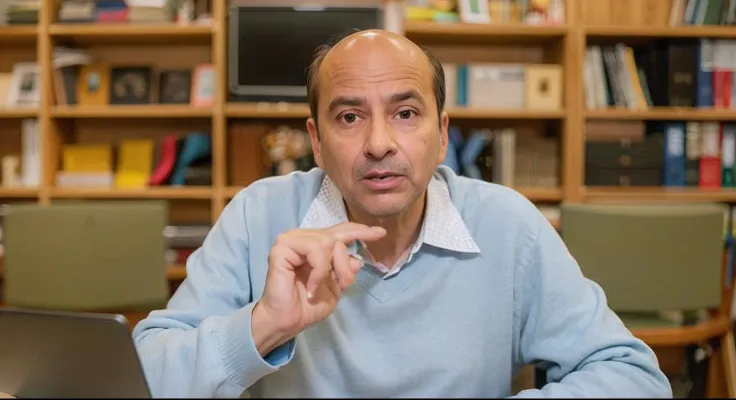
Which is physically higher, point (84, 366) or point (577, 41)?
point (577, 41)

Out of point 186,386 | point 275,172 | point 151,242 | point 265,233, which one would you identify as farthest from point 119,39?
point 186,386

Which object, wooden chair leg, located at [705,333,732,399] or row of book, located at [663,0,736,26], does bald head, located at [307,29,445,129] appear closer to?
wooden chair leg, located at [705,333,732,399]

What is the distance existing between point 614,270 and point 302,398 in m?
1.20

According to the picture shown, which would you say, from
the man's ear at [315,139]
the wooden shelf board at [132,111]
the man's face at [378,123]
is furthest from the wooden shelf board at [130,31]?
the man's face at [378,123]

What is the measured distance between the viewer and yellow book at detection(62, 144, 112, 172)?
3.13m

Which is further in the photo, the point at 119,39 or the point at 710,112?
Answer: the point at 119,39

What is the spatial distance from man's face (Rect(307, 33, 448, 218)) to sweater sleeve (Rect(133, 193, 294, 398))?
23 centimetres

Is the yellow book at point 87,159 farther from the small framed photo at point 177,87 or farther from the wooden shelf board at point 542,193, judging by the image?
the wooden shelf board at point 542,193

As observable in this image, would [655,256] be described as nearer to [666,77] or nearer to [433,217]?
[433,217]

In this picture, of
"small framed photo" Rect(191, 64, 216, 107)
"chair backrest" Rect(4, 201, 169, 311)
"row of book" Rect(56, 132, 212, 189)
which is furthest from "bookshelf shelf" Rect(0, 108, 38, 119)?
"chair backrest" Rect(4, 201, 169, 311)

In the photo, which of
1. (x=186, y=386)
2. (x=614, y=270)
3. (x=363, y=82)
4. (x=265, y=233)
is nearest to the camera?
(x=186, y=386)

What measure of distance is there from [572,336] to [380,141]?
1.38ft

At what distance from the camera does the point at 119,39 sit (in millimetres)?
3197

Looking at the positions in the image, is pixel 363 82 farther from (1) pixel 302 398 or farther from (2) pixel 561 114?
(2) pixel 561 114
